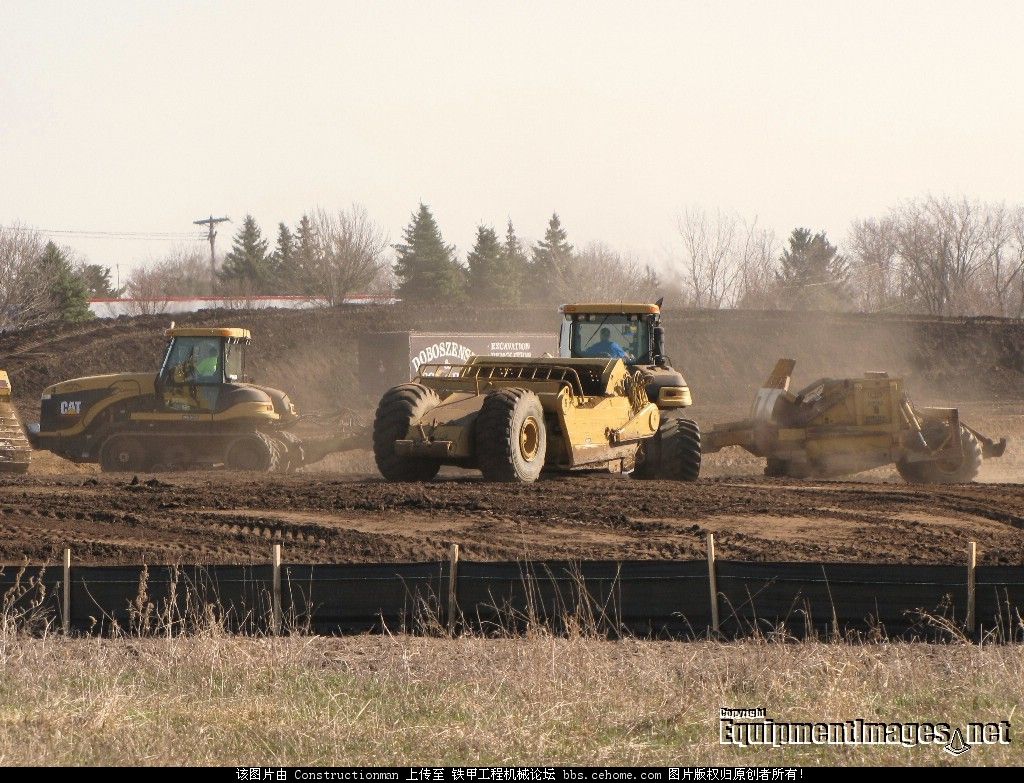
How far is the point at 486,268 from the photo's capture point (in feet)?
231

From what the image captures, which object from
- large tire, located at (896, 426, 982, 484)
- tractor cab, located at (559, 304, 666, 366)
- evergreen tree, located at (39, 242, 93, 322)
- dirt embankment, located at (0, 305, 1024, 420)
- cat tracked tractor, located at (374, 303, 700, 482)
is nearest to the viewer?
cat tracked tractor, located at (374, 303, 700, 482)

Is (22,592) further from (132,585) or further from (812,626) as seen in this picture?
(812,626)

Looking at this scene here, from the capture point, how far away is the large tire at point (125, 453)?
24.4 m

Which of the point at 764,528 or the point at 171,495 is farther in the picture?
the point at 171,495

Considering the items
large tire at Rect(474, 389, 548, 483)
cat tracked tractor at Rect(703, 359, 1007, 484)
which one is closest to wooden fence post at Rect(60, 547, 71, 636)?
large tire at Rect(474, 389, 548, 483)

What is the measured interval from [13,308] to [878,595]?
163ft

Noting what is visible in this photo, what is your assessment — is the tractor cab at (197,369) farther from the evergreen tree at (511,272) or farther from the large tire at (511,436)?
the evergreen tree at (511,272)

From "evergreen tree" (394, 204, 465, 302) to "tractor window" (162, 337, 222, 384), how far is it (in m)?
43.3

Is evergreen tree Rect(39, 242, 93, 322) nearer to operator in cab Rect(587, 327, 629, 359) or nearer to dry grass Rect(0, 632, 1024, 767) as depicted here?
operator in cab Rect(587, 327, 629, 359)

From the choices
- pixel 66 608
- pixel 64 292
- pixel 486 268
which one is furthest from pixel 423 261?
pixel 66 608

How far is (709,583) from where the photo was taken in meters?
10.5

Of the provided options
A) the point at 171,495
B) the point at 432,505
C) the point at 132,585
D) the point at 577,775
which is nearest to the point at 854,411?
the point at 432,505

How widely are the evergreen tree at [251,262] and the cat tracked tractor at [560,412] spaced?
2372 inches

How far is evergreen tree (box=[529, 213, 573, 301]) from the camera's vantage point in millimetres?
75750
